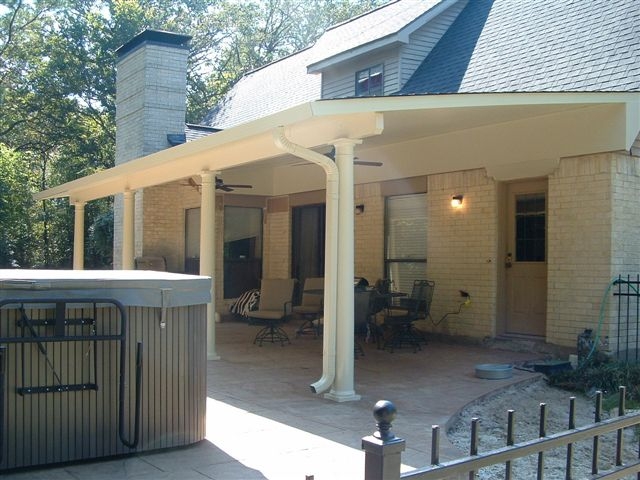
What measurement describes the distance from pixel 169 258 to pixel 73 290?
11.0 m

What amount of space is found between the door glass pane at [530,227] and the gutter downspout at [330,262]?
3895 mm

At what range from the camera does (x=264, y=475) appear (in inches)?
169

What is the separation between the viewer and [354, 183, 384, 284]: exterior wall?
1173 cm

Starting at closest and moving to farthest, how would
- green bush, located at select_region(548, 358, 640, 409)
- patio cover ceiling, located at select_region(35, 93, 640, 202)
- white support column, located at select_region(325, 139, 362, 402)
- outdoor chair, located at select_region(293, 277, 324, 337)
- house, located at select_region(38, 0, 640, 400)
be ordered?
patio cover ceiling, located at select_region(35, 93, 640, 202)
white support column, located at select_region(325, 139, 362, 402)
house, located at select_region(38, 0, 640, 400)
green bush, located at select_region(548, 358, 640, 409)
outdoor chair, located at select_region(293, 277, 324, 337)

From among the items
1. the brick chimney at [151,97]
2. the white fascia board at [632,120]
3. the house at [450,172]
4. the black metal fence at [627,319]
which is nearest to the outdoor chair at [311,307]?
the house at [450,172]

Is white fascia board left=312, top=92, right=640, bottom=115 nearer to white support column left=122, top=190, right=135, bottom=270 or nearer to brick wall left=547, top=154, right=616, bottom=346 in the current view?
brick wall left=547, top=154, right=616, bottom=346

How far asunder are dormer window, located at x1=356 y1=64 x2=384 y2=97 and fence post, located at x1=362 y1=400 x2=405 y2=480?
1087 centimetres

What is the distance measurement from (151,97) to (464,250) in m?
8.85

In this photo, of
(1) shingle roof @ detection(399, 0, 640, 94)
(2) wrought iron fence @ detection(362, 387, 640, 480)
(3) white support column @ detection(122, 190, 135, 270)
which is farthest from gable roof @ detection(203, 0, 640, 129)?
(2) wrought iron fence @ detection(362, 387, 640, 480)

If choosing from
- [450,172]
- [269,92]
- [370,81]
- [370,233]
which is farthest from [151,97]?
[450,172]

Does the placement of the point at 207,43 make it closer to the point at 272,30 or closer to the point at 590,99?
the point at 272,30

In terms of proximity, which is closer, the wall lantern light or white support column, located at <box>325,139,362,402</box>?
white support column, located at <box>325,139,362,402</box>

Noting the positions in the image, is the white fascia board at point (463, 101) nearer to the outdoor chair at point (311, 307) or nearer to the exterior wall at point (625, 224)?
the exterior wall at point (625, 224)

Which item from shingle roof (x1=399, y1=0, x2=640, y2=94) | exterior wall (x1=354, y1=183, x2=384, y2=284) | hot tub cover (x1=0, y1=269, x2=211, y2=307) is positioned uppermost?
shingle roof (x1=399, y1=0, x2=640, y2=94)
